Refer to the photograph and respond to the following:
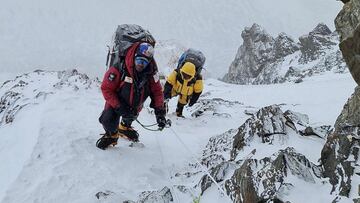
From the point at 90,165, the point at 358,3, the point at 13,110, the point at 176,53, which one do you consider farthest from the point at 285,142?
the point at 176,53

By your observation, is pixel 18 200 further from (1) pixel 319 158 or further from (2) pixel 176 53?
(2) pixel 176 53

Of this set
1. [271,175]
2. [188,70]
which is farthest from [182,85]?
[271,175]

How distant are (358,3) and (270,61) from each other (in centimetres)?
5176

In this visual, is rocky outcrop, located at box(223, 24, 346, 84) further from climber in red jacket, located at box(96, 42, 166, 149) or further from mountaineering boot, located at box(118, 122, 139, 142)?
climber in red jacket, located at box(96, 42, 166, 149)

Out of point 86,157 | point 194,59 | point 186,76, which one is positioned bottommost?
point 86,157

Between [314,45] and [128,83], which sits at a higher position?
[128,83]

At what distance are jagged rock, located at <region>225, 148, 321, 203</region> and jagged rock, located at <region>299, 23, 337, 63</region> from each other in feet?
146

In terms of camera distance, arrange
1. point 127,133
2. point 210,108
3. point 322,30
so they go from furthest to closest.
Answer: point 322,30
point 210,108
point 127,133

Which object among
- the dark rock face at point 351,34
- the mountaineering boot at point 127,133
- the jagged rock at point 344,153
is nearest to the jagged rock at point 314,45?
the mountaineering boot at point 127,133

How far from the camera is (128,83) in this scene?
7930 millimetres

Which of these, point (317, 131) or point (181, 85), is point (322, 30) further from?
point (317, 131)

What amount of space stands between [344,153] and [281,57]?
51115 mm

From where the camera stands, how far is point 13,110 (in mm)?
13273

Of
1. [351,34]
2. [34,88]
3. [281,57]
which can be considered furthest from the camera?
[281,57]
